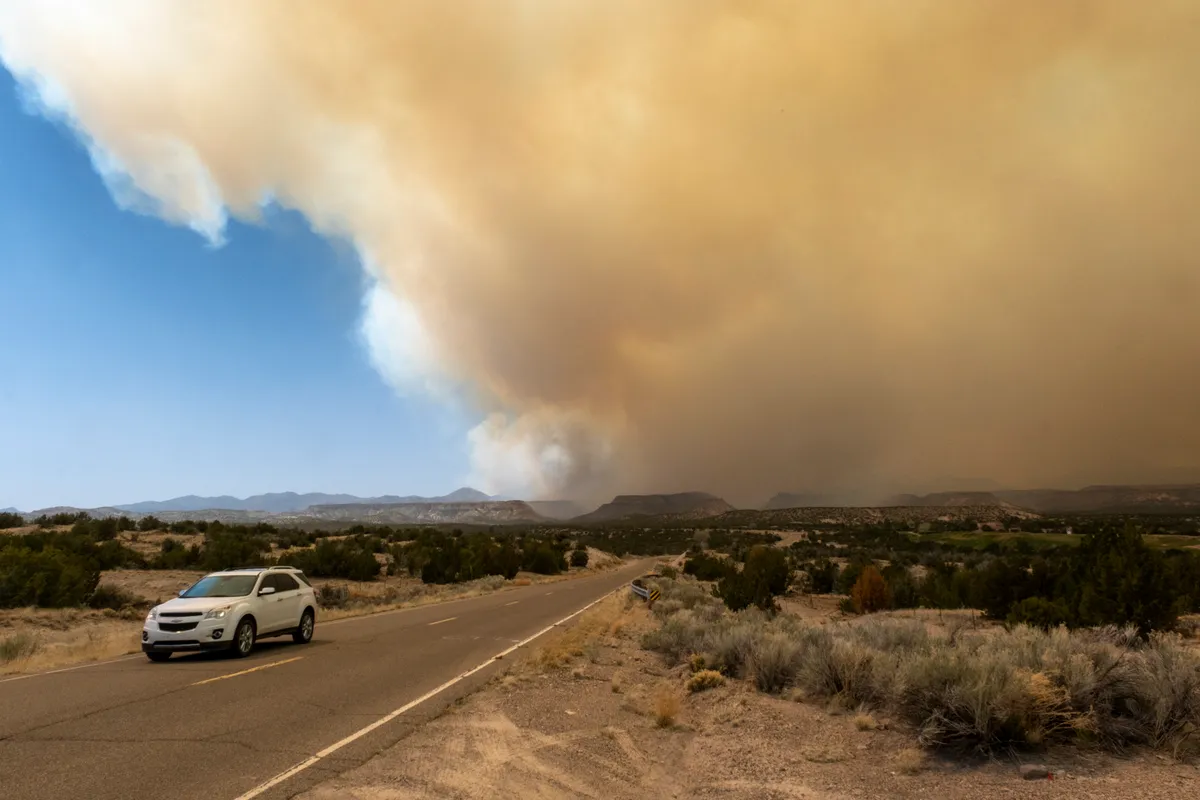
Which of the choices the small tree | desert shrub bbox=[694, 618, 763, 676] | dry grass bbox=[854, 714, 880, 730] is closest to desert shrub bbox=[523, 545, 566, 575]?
the small tree

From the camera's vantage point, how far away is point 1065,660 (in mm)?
8898

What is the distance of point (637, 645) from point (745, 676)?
24.0 feet

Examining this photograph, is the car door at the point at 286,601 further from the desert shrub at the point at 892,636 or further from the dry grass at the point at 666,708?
the desert shrub at the point at 892,636

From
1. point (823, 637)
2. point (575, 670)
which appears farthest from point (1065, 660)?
point (575, 670)

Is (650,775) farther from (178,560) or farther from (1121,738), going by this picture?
(178,560)

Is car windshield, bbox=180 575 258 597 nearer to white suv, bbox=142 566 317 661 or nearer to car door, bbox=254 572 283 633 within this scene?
white suv, bbox=142 566 317 661

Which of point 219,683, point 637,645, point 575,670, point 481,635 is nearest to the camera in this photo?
point 219,683

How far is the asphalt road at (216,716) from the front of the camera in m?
7.18

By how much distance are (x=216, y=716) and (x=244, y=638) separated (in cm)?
675

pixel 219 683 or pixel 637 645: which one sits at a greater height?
pixel 219 683

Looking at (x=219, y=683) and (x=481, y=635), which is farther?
(x=481, y=635)

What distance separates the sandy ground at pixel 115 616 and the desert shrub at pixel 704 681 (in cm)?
1312

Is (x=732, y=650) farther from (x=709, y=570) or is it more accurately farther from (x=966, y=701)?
(x=709, y=570)

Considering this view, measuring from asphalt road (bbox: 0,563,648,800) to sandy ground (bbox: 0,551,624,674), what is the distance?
1813 mm
